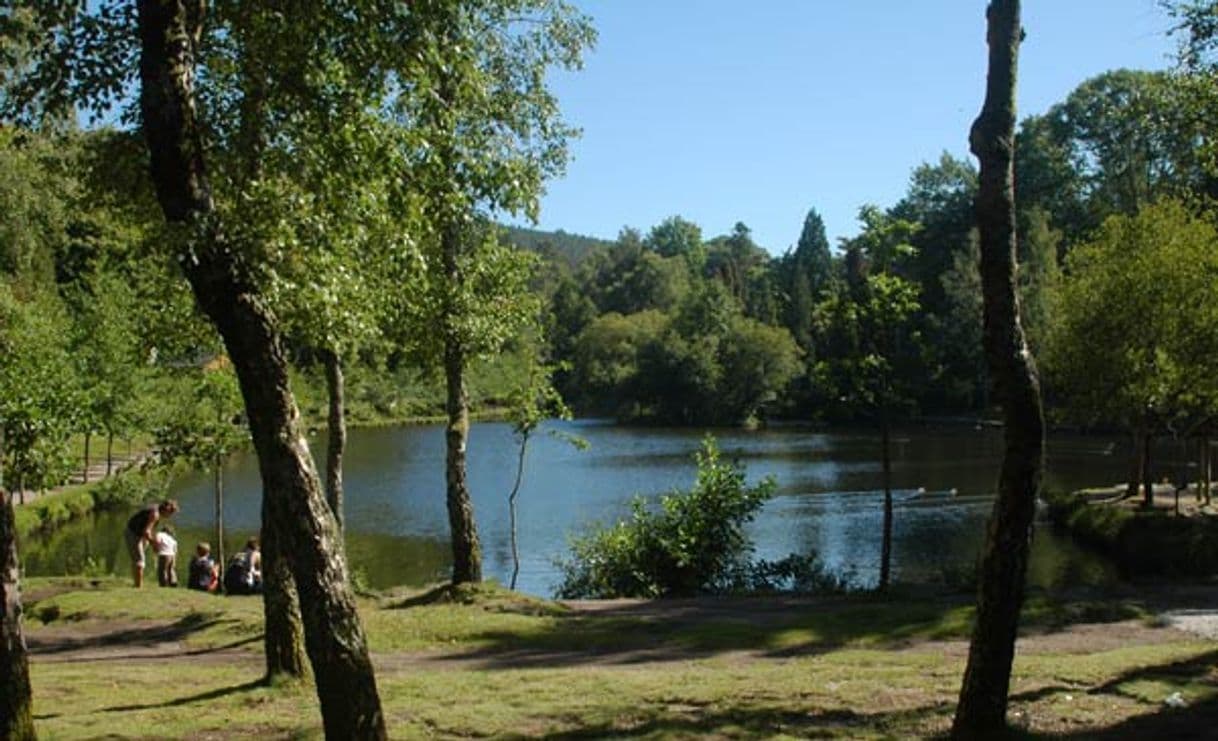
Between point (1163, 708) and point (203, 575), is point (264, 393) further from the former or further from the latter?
point (203, 575)

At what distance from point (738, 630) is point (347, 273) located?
31.6 feet

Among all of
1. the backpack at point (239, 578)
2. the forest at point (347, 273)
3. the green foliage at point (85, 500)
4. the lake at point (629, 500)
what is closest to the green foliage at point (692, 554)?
the forest at point (347, 273)

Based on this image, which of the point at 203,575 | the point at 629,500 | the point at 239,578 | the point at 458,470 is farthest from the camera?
the point at 629,500

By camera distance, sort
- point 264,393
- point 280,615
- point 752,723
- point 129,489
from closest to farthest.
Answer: point 264,393
point 752,723
point 280,615
point 129,489

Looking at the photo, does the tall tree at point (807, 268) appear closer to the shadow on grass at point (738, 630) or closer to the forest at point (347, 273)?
the forest at point (347, 273)

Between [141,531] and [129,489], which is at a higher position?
[141,531]

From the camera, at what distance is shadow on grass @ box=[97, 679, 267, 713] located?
10.6 metres

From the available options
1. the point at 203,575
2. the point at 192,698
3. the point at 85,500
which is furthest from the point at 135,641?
the point at 85,500

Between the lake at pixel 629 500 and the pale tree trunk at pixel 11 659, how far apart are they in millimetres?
14644

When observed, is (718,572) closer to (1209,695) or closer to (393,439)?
(1209,695)

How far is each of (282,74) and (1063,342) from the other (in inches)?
1382

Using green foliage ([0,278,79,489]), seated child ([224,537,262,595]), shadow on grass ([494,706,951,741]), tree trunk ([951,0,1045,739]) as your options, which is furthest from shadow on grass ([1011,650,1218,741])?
green foliage ([0,278,79,489])

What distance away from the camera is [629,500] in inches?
1770

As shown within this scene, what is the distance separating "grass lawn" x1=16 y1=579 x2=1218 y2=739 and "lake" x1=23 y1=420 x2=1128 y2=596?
5.78 meters
